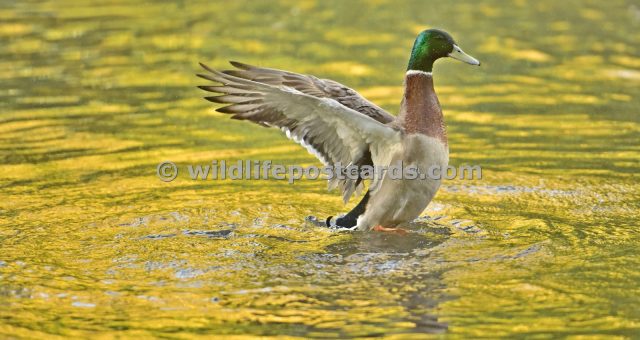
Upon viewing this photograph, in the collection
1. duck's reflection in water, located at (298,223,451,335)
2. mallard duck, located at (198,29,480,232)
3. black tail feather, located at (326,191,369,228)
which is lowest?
duck's reflection in water, located at (298,223,451,335)

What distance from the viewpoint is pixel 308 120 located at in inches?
320

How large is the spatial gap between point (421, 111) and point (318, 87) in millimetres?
1079

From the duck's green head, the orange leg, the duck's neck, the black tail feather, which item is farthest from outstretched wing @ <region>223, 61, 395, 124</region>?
the orange leg

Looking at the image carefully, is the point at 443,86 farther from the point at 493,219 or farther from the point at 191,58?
the point at 493,219

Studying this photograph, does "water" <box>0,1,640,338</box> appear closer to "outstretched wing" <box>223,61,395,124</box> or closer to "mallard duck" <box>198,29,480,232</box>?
"mallard duck" <box>198,29,480,232</box>

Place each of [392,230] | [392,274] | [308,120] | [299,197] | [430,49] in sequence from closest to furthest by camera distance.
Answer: [392,274] < [308,120] < [430,49] < [392,230] < [299,197]

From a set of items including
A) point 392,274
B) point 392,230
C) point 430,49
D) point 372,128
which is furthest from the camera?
point 392,230

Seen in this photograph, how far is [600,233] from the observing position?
8109 mm

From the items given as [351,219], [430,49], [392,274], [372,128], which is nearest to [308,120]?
[372,128]

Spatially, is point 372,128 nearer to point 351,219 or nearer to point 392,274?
point 351,219

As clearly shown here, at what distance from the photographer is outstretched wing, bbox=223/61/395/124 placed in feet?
28.0

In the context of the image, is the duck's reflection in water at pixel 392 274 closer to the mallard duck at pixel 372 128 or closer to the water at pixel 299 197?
the water at pixel 299 197

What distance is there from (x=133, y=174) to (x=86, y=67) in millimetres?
4804

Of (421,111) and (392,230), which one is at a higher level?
(421,111)
